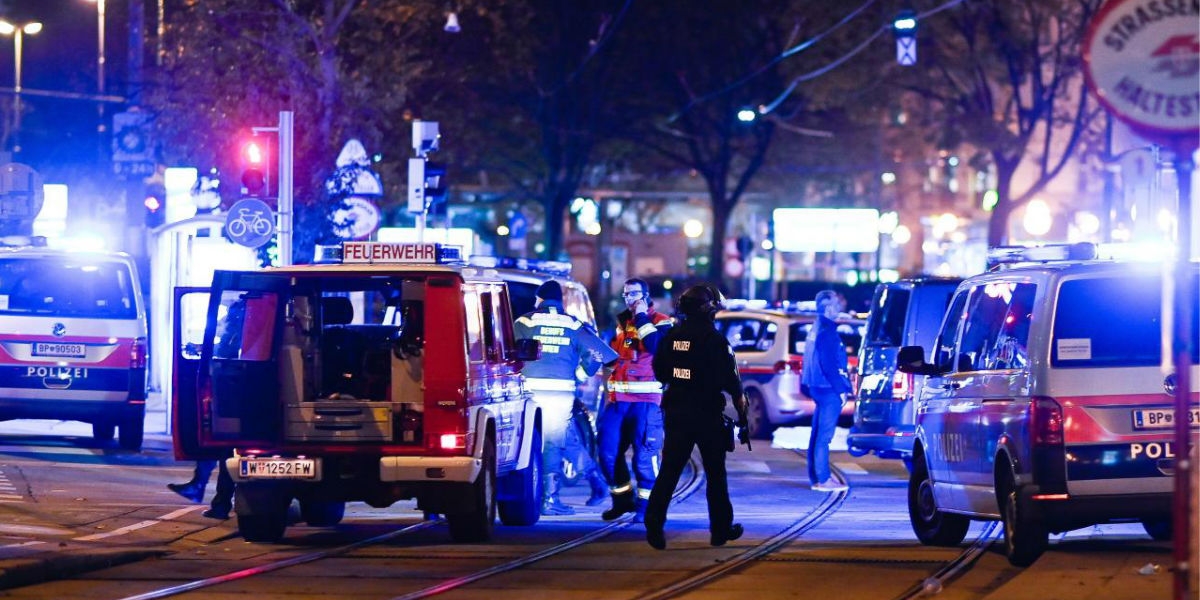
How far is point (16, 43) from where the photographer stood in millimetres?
40594

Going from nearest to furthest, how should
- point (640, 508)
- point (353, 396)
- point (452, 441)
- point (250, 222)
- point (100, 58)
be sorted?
point (452, 441) < point (353, 396) < point (640, 508) < point (250, 222) < point (100, 58)

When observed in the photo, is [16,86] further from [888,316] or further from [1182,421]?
[1182,421]

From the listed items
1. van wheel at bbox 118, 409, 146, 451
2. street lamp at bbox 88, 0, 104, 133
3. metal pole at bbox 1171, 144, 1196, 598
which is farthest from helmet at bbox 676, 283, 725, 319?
street lamp at bbox 88, 0, 104, 133

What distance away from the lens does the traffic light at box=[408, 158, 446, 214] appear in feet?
Result: 80.0

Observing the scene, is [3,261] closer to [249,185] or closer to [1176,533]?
[249,185]

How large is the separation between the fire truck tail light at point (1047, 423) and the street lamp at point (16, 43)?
1178 inches

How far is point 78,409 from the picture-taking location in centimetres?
1964

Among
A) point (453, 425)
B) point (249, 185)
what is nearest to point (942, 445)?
point (453, 425)

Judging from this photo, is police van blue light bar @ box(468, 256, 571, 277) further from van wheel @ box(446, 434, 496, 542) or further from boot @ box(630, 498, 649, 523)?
van wheel @ box(446, 434, 496, 542)

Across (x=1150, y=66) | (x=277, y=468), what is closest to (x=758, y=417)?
(x=277, y=468)

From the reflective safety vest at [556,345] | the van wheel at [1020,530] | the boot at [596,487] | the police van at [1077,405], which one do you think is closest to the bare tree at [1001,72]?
the boot at [596,487]

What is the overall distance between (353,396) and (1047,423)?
16.5ft

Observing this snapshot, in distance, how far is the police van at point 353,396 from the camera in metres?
12.6

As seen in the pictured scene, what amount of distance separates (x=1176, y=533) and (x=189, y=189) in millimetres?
21833
